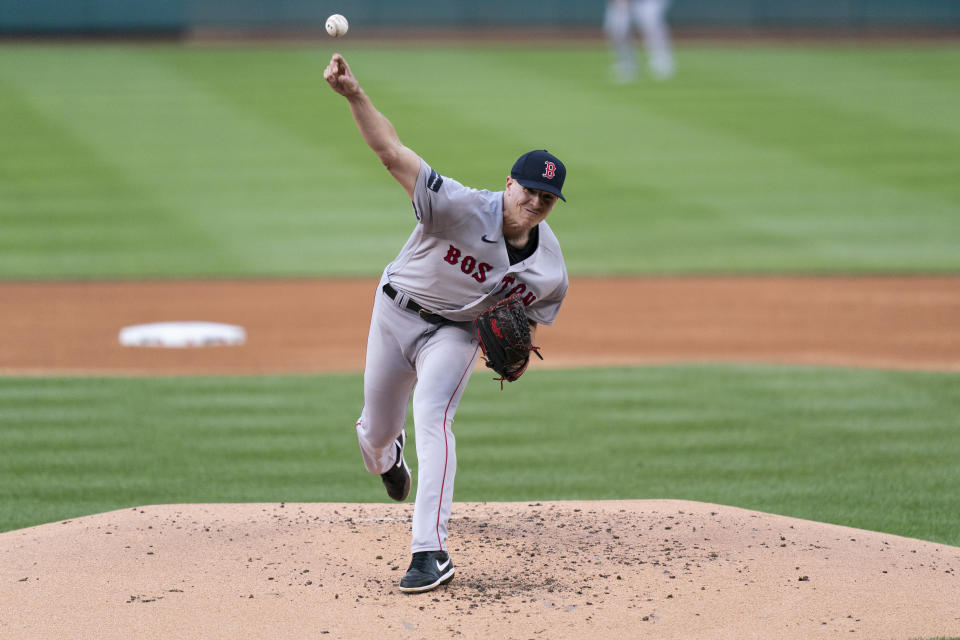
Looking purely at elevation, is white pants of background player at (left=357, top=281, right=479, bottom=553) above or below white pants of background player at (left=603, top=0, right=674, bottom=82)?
below

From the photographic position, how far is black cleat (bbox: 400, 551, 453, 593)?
4.88 meters

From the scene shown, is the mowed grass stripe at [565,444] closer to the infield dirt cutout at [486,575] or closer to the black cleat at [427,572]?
the infield dirt cutout at [486,575]

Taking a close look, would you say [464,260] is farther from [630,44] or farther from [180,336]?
[630,44]

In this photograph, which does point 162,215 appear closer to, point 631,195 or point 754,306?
point 631,195

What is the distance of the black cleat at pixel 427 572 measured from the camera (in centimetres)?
488

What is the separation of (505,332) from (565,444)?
114 inches

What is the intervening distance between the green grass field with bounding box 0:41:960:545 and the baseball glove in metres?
1.75

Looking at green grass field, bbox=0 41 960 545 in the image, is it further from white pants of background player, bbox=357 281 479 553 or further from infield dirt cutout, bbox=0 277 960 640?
white pants of background player, bbox=357 281 479 553

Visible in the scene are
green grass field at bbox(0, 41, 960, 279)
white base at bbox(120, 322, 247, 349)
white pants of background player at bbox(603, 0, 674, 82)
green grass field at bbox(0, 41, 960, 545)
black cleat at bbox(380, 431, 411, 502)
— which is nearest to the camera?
black cleat at bbox(380, 431, 411, 502)

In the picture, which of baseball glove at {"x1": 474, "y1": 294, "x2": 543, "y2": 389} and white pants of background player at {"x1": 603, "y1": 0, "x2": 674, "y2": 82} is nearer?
baseball glove at {"x1": 474, "y1": 294, "x2": 543, "y2": 389}

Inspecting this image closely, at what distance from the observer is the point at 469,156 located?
18000mm

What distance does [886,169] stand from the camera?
58.8ft

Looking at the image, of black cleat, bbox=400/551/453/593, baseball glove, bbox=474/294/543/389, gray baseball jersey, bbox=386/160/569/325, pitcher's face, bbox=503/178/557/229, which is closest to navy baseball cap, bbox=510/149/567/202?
pitcher's face, bbox=503/178/557/229

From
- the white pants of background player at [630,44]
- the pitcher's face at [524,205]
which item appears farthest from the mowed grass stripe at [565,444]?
the white pants of background player at [630,44]
